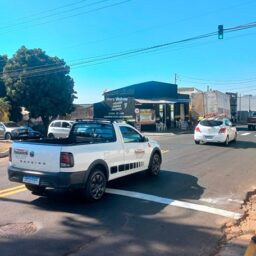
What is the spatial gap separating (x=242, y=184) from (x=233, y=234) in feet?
14.6

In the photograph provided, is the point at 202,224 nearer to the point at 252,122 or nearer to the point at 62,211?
the point at 62,211

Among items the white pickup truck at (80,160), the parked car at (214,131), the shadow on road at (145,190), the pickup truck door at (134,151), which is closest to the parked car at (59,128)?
the parked car at (214,131)

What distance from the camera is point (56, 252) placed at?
5305 millimetres

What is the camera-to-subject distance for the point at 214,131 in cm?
2241

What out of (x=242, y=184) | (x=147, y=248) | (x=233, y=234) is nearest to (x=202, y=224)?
(x=233, y=234)

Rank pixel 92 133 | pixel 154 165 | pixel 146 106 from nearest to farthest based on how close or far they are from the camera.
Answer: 1. pixel 92 133
2. pixel 154 165
3. pixel 146 106

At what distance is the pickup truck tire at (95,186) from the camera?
8.00 metres

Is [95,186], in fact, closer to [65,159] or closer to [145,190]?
[65,159]

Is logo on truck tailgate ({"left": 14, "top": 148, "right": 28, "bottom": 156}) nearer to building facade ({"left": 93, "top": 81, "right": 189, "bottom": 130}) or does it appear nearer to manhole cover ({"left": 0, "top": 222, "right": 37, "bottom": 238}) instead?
manhole cover ({"left": 0, "top": 222, "right": 37, "bottom": 238})

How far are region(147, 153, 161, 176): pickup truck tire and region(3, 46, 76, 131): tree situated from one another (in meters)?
29.9

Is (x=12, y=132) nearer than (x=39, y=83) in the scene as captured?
Yes

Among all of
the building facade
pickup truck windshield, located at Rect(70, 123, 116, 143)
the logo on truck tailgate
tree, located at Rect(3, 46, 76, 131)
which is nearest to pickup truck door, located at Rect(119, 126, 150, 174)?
pickup truck windshield, located at Rect(70, 123, 116, 143)

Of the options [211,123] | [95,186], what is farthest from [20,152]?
[211,123]

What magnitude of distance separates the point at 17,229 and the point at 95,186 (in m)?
2.26
